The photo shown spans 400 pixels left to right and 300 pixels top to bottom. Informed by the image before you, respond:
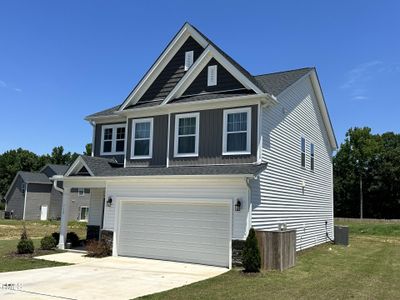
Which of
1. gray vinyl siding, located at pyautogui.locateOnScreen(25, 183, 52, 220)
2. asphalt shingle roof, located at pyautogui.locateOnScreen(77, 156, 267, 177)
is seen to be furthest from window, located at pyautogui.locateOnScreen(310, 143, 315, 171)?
gray vinyl siding, located at pyautogui.locateOnScreen(25, 183, 52, 220)

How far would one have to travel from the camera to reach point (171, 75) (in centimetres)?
1862

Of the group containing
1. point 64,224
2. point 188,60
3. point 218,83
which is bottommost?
point 64,224

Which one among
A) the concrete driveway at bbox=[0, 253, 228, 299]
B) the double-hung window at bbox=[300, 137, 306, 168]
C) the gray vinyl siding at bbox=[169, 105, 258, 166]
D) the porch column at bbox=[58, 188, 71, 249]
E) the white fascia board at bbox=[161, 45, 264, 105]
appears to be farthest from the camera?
the double-hung window at bbox=[300, 137, 306, 168]

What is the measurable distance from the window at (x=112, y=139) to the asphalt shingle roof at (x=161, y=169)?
869mm

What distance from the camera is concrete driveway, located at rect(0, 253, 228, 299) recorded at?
9.88 meters

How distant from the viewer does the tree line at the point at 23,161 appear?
8000cm

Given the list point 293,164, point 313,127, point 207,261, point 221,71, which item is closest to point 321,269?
point 207,261

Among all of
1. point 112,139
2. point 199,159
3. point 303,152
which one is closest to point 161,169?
point 199,159

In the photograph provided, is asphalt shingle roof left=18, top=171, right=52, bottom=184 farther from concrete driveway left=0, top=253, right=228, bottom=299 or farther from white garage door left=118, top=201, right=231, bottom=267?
concrete driveway left=0, top=253, right=228, bottom=299

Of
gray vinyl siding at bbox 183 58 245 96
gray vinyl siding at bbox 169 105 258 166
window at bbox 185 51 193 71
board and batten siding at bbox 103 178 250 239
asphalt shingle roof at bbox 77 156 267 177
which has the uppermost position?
window at bbox 185 51 193 71

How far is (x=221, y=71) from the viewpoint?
16.8 meters

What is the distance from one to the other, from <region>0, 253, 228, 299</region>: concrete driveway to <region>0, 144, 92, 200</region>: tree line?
67998mm

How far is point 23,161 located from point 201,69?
2886 inches

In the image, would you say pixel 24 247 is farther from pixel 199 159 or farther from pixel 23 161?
pixel 23 161
